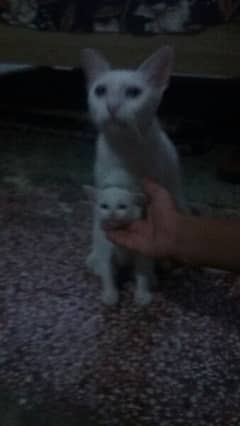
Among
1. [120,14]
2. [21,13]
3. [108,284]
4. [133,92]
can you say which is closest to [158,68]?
[133,92]

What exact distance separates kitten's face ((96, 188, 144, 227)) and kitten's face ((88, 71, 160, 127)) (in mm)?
131

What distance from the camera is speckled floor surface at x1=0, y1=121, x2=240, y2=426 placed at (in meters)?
1.20

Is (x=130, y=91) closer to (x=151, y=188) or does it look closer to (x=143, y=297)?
(x=151, y=188)

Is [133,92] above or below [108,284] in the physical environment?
above

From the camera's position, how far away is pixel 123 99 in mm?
1354

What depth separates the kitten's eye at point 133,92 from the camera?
1365 mm

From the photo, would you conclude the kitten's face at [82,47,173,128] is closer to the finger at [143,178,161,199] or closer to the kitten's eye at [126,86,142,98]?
the kitten's eye at [126,86,142,98]

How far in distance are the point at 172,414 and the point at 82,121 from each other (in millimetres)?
1590

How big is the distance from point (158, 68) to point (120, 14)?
0.57m

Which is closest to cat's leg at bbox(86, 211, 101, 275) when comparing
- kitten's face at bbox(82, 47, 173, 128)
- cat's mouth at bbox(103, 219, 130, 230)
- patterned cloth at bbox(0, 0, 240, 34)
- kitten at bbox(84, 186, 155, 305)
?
kitten at bbox(84, 186, 155, 305)

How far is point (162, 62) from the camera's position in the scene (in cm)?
140

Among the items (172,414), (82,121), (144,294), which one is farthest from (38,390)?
(82,121)

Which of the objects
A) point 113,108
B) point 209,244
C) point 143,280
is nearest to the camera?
point 209,244

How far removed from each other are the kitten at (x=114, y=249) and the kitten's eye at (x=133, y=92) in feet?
0.58
